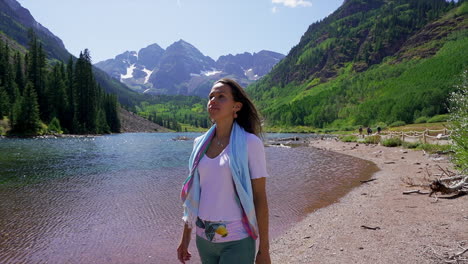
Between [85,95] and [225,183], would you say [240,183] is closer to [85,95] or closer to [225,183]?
[225,183]

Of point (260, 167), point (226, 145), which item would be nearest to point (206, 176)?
point (226, 145)

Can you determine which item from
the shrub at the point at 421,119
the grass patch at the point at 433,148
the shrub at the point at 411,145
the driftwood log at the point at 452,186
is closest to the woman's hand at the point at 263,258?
the driftwood log at the point at 452,186

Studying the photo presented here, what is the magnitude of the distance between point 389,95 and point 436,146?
110602mm

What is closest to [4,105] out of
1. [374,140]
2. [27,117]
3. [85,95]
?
[27,117]

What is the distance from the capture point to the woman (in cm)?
269

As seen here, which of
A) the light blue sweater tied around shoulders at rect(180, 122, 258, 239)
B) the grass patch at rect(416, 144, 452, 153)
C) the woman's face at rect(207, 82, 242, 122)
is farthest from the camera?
the grass patch at rect(416, 144, 452, 153)

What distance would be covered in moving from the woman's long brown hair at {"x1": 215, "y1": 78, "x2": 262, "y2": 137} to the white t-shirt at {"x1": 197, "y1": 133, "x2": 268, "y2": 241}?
404 millimetres

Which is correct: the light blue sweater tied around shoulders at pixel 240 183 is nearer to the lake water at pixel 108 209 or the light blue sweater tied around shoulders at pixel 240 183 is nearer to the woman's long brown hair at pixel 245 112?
the woman's long brown hair at pixel 245 112

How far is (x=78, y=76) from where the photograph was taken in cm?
9806

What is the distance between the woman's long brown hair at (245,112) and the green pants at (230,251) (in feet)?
3.74

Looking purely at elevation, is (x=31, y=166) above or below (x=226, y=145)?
below

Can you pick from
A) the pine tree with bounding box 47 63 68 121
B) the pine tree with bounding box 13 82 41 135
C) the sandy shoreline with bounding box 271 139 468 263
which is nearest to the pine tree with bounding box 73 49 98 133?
the pine tree with bounding box 47 63 68 121

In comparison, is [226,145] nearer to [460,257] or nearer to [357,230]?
[460,257]

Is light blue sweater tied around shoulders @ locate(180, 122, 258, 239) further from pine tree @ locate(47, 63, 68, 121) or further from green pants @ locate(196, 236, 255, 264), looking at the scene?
pine tree @ locate(47, 63, 68, 121)
